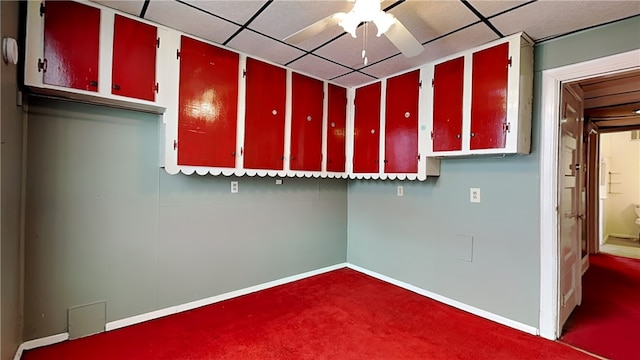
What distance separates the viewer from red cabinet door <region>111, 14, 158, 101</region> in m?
2.11

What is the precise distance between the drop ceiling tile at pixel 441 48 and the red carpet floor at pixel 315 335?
96.8 inches

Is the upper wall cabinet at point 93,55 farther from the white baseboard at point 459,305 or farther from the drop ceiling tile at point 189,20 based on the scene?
the white baseboard at point 459,305

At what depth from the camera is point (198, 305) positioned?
2.74 m

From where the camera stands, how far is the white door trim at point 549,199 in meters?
2.30

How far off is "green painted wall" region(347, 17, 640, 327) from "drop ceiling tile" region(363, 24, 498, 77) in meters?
0.53

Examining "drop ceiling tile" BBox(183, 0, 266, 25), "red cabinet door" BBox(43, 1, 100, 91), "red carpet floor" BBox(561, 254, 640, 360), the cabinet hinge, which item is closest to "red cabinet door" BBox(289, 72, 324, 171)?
"drop ceiling tile" BBox(183, 0, 266, 25)

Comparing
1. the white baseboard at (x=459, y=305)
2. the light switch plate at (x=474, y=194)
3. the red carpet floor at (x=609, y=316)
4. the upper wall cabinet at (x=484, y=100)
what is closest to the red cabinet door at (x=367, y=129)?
the upper wall cabinet at (x=484, y=100)

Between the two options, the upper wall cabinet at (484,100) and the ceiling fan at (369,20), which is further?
the upper wall cabinet at (484,100)

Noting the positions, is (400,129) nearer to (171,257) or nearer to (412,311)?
(412,311)

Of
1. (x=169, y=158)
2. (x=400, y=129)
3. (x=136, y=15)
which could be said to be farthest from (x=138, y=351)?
(x=400, y=129)

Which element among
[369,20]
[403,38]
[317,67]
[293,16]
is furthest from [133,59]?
[403,38]

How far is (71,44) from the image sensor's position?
1938mm

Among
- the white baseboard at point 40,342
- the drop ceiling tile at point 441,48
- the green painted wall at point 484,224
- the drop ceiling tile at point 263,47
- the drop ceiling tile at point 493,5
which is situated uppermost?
the drop ceiling tile at point 263,47

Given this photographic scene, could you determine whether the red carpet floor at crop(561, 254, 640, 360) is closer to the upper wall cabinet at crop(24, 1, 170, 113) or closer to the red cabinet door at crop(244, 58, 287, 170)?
the red cabinet door at crop(244, 58, 287, 170)
